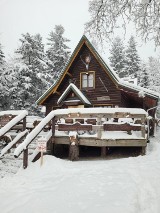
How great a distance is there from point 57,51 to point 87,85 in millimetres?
20129

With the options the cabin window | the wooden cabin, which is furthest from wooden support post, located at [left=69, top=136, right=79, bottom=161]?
the cabin window

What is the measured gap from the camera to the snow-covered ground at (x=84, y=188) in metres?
4.81

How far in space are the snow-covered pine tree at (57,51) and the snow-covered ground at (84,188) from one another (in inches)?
1206

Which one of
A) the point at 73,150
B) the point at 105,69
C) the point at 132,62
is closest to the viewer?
the point at 73,150

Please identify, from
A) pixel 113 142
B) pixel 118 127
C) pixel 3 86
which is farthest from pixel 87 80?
pixel 113 142

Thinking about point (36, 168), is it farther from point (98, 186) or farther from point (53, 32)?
point (53, 32)

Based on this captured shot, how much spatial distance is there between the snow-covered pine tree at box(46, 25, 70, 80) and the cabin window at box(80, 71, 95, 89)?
1765 cm

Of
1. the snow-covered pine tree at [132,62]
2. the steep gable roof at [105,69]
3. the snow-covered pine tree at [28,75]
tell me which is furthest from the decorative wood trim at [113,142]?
the snow-covered pine tree at [132,62]

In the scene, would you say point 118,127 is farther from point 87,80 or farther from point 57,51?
point 57,51

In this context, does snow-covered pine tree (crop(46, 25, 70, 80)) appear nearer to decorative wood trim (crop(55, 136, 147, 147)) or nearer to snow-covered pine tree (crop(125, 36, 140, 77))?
snow-covered pine tree (crop(125, 36, 140, 77))

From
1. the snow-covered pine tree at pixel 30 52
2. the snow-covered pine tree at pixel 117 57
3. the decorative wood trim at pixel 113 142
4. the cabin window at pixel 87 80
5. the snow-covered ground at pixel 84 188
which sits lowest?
the snow-covered ground at pixel 84 188

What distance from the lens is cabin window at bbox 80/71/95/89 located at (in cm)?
1998

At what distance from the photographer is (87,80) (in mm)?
20266

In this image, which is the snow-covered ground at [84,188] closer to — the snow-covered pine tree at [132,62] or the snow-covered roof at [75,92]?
the snow-covered roof at [75,92]
